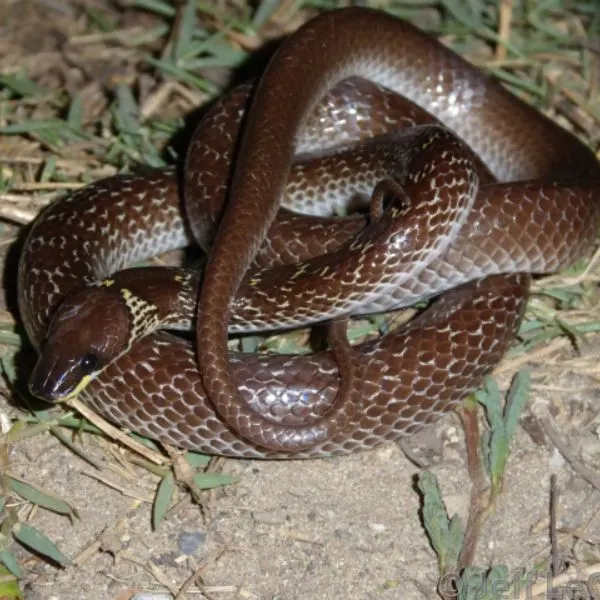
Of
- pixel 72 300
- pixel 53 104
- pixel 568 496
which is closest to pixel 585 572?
pixel 568 496

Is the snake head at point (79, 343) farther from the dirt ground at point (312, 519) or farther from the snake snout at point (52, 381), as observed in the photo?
the dirt ground at point (312, 519)

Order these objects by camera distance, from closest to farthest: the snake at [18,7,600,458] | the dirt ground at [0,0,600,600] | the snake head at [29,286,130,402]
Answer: the dirt ground at [0,0,600,600], the snake head at [29,286,130,402], the snake at [18,7,600,458]

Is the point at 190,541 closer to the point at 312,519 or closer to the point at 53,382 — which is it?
the point at 312,519

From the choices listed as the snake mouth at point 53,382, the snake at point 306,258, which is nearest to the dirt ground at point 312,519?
the snake at point 306,258

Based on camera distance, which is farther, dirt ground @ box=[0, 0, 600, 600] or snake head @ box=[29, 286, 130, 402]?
snake head @ box=[29, 286, 130, 402]

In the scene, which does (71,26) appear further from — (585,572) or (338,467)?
(585,572)

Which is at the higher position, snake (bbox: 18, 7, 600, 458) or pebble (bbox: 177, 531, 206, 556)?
snake (bbox: 18, 7, 600, 458)

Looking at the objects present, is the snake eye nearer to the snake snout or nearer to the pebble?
the snake snout

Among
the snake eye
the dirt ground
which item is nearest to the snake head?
the snake eye
